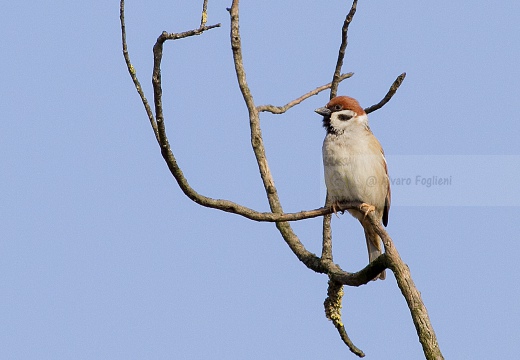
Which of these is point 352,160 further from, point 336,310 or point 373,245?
point 336,310

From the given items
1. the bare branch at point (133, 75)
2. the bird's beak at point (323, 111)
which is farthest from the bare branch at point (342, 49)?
the bare branch at point (133, 75)

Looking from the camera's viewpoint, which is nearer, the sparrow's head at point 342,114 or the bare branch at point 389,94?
the bare branch at point 389,94

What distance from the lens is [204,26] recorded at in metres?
3.19

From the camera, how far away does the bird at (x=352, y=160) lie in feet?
17.1

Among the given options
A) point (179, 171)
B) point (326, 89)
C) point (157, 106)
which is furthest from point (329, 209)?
point (326, 89)

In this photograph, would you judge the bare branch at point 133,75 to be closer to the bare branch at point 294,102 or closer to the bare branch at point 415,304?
the bare branch at point 415,304

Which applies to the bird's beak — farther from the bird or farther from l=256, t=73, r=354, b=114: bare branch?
l=256, t=73, r=354, b=114: bare branch

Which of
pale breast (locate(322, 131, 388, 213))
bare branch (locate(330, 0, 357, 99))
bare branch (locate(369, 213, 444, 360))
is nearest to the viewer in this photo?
bare branch (locate(369, 213, 444, 360))

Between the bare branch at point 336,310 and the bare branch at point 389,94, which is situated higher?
the bare branch at point 389,94

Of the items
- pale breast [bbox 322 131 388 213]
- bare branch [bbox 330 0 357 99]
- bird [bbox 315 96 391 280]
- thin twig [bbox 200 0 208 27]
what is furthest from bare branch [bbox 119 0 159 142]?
pale breast [bbox 322 131 388 213]

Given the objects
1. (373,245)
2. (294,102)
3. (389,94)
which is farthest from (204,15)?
(373,245)

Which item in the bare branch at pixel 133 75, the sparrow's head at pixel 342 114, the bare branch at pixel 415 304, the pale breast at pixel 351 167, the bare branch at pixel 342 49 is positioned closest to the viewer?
the bare branch at pixel 415 304

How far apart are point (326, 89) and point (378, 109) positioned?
612 millimetres

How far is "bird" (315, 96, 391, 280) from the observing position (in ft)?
17.1
